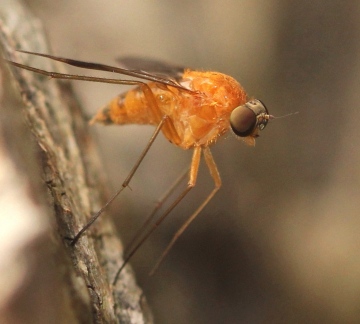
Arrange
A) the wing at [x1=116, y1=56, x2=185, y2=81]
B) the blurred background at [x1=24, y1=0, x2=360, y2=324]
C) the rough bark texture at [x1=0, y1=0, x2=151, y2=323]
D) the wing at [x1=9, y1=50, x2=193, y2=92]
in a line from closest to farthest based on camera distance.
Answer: the rough bark texture at [x1=0, y1=0, x2=151, y2=323] < the wing at [x1=9, y1=50, x2=193, y2=92] < the wing at [x1=116, y1=56, x2=185, y2=81] < the blurred background at [x1=24, y1=0, x2=360, y2=324]

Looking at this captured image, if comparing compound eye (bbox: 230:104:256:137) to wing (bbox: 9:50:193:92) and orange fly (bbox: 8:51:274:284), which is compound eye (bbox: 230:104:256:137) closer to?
orange fly (bbox: 8:51:274:284)

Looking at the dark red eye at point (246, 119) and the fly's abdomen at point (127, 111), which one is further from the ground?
the dark red eye at point (246, 119)

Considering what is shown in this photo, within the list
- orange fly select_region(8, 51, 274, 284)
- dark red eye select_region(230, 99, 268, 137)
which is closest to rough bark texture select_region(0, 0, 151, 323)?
orange fly select_region(8, 51, 274, 284)

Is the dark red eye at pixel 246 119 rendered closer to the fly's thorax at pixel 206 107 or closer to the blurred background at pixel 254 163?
the fly's thorax at pixel 206 107

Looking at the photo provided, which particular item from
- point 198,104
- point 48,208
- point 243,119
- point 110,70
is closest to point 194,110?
point 198,104

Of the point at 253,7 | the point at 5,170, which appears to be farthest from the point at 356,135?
the point at 5,170

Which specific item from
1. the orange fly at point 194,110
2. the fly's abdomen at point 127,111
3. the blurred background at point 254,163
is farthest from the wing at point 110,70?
the blurred background at point 254,163

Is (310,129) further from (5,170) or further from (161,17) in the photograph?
(5,170)
